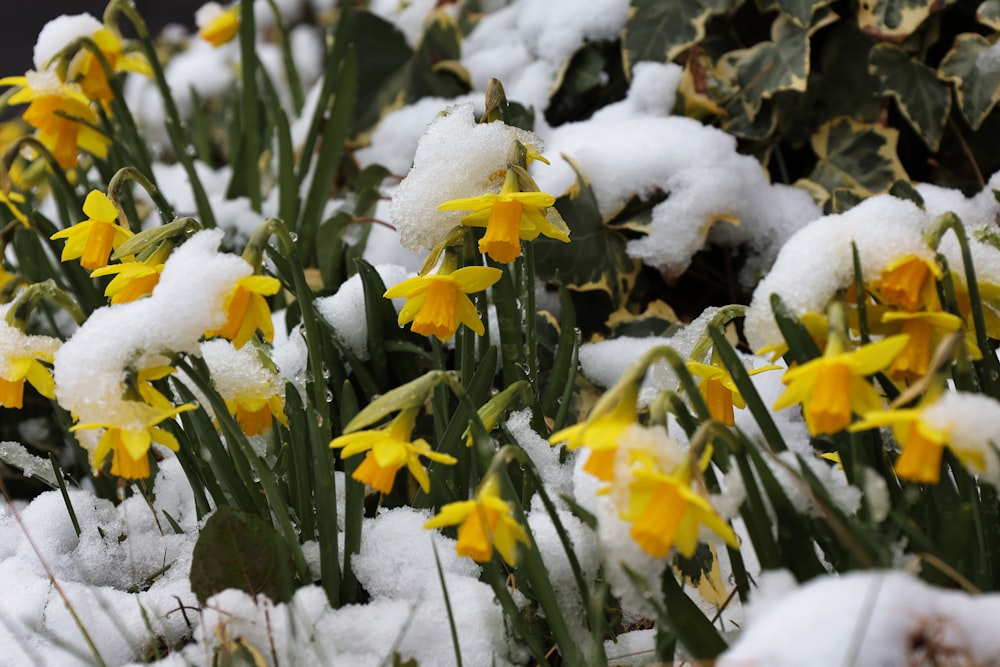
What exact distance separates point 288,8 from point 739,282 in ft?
11.5

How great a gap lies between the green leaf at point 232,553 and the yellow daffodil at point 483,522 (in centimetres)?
32

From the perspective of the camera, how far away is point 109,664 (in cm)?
101

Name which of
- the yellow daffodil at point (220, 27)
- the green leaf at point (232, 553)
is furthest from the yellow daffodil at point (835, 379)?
the yellow daffodil at point (220, 27)

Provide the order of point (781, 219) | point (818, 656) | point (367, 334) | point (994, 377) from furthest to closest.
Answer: point (781, 219), point (367, 334), point (994, 377), point (818, 656)

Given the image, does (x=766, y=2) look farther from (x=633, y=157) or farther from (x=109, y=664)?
(x=109, y=664)

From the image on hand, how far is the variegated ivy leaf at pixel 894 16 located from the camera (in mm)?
1667

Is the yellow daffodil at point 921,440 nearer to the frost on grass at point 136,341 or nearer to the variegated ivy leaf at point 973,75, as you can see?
the frost on grass at point 136,341

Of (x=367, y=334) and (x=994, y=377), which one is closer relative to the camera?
(x=994, y=377)

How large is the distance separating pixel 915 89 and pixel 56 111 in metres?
1.55

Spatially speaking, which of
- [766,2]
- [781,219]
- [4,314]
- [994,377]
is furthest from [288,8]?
[994,377]

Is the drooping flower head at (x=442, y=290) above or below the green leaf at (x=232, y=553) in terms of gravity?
above

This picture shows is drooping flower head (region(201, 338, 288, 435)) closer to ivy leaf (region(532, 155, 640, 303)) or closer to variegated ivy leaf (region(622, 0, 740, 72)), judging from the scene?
ivy leaf (region(532, 155, 640, 303))

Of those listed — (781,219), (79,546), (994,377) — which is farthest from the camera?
(781,219)

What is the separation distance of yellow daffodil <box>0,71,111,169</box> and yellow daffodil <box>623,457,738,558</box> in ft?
4.19
